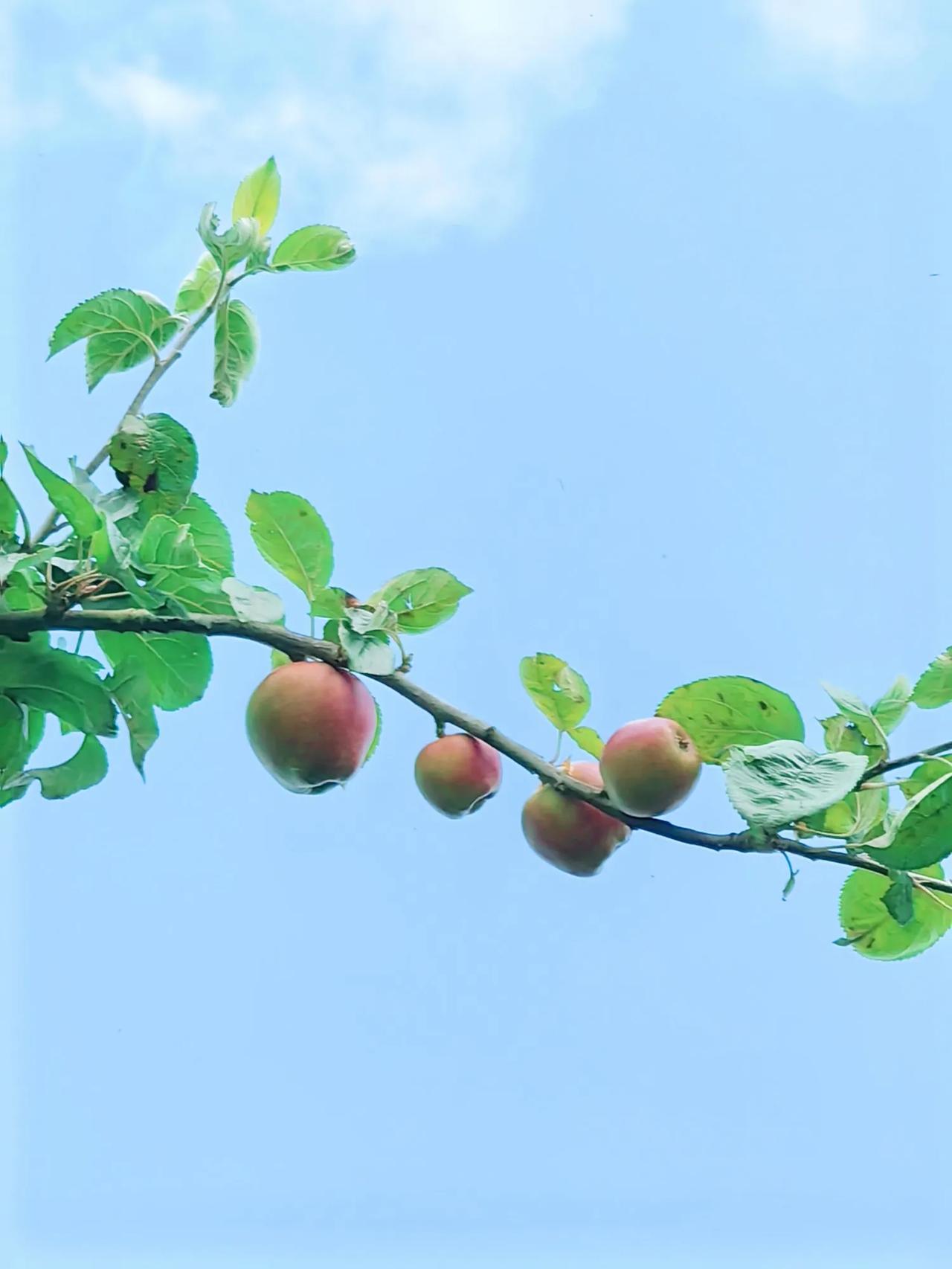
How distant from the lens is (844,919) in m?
0.64

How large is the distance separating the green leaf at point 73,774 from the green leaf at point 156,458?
0.14m

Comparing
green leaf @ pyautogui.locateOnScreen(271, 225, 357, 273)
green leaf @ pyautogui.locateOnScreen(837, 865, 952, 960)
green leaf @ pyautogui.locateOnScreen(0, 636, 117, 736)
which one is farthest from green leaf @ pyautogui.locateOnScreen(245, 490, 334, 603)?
green leaf @ pyautogui.locateOnScreen(837, 865, 952, 960)

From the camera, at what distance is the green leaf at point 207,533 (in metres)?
0.69

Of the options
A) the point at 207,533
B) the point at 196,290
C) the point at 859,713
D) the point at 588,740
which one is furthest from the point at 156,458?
the point at 859,713

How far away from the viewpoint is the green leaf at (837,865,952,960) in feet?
2.06

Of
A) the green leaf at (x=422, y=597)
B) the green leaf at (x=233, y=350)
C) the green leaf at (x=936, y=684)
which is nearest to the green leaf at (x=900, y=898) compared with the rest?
the green leaf at (x=936, y=684)

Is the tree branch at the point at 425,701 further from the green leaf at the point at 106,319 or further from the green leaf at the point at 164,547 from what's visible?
the green leaf at the point at 106,319

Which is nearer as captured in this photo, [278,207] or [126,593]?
[126,593]

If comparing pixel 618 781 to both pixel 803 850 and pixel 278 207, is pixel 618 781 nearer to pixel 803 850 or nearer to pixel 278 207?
pixel 803 850

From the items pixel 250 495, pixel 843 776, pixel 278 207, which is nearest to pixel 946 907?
pixel 843 776

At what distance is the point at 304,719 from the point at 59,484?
152 millimetres

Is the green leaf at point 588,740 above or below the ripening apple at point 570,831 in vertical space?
above

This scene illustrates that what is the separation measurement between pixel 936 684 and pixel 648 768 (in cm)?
17

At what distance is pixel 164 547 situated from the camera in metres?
0.56
